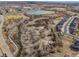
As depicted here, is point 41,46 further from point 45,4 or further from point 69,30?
point 45,4

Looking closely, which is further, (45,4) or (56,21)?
(45,4)

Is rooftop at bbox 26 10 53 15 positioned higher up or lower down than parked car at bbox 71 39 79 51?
higher up

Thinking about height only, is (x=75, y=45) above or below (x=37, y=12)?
below

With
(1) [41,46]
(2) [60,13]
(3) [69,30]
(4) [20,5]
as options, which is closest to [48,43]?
(1) [41,46]

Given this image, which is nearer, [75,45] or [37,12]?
[75,45]

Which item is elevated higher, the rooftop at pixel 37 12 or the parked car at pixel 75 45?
the rooftop at pixel 37 12

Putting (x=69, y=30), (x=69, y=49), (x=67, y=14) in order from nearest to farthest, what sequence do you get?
(x=69, y=49) < (x=69, y=30) < (x=67, y=14)

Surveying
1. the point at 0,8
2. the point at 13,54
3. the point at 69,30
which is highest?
the point at 0,8

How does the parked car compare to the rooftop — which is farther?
the rooftop

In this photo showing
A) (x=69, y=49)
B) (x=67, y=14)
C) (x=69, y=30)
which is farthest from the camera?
(x=67, y=14)

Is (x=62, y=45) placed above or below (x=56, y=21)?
below

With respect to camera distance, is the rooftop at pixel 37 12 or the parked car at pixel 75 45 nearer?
the parked car at pixel 75 45
